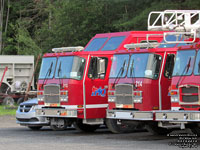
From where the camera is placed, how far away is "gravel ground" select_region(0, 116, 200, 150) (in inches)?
596

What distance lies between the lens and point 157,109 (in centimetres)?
1678

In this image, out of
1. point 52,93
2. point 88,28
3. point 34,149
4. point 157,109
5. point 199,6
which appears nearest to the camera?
point 34,149

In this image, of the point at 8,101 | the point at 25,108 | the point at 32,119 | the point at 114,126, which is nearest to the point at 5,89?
the point at 8,101

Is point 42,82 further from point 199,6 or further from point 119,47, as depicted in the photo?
point 199,6

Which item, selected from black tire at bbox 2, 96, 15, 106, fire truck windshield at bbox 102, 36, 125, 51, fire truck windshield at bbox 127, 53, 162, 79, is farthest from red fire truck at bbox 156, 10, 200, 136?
black tire at bbox 2, 96, 15, 106

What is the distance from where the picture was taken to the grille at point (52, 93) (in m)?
18.8

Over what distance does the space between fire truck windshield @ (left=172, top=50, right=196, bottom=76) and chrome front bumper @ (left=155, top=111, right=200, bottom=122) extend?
1106 mm

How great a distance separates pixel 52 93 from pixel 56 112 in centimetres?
67

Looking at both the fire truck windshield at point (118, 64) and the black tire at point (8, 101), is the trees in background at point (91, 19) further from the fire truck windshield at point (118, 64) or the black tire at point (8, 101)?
the fire truck windshield at point (118, 64)

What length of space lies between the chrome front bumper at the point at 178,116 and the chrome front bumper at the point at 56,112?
11.8 feet

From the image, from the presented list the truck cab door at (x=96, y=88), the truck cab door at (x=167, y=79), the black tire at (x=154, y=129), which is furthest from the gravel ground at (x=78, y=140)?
the truck cab door at (x=167, y=79)

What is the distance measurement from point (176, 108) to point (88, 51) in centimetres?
478


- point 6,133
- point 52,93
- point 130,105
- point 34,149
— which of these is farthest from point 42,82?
point 34,149

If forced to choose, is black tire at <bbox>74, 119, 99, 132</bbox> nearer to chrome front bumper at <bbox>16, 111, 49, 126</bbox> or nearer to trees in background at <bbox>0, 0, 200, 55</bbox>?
chrome front bumper at <bbox>16, 111, 49, 126</bbox>
